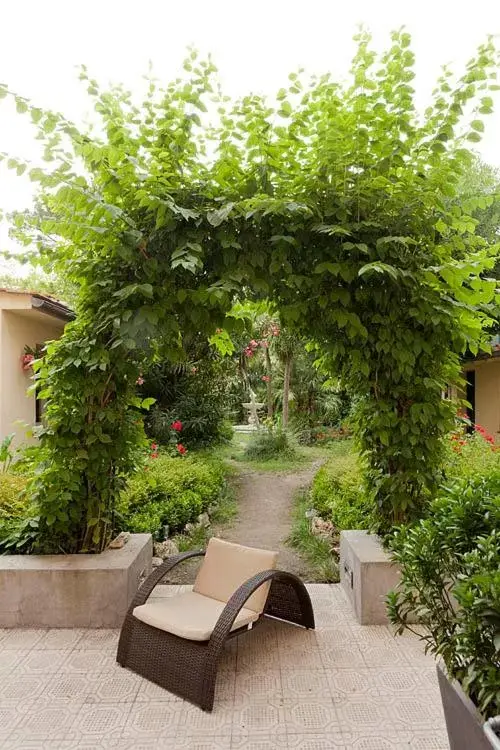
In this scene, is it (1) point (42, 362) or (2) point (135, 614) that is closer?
(2) point (135, 614)

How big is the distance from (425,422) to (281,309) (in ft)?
4.62

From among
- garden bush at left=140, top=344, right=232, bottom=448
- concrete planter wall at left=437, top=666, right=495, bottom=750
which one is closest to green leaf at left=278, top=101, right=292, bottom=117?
concrete planter wall at left=437, top=666, right=495, bottom=750

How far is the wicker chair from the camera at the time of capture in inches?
113

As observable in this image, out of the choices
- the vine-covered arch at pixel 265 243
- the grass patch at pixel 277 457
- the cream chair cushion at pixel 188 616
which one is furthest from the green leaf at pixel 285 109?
the grass patch at pixel 277 457

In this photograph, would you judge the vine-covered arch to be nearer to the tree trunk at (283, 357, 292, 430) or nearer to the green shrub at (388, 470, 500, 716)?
the green shrub at (388, 470, 500, 716)

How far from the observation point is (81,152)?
3328 mm

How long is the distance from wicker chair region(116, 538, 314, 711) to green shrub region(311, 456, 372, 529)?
4.43 feet

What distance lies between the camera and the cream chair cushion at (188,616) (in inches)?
116

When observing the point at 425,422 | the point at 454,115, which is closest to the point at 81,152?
the point at 454,115

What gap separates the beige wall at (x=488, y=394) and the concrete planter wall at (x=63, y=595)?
9.24m

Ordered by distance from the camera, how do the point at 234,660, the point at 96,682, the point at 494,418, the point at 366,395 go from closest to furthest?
the point at 96,682 → the point at 234,660 → the point at 366,395 → the point at 494,418

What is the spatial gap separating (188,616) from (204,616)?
0.10 metres

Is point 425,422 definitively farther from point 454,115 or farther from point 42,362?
point 42,362

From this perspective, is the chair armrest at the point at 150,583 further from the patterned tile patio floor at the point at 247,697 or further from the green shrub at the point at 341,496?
the green shrub at the point at 341,496
